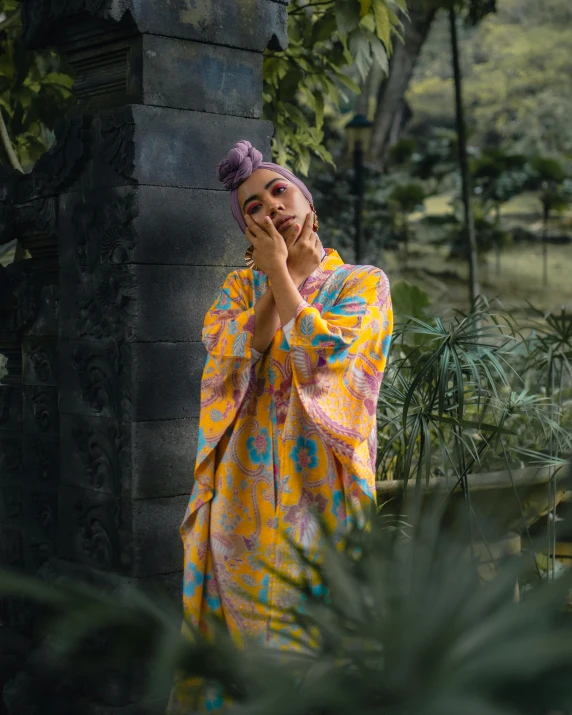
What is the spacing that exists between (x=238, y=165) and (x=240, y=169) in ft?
0.04

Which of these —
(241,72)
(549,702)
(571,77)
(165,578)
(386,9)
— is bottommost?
(165,578)

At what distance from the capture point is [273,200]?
2.65 metres

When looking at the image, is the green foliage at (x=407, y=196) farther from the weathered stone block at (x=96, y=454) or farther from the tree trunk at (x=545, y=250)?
the weathered stone block at (x=96, y=454)

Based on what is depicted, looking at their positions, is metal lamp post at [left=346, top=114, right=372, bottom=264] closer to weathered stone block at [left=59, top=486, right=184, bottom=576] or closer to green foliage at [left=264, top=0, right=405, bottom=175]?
green foliage at [left=264, top=0, right=405, bottom=175]

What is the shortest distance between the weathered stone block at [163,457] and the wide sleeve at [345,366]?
0.71 m

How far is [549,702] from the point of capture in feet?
1.36

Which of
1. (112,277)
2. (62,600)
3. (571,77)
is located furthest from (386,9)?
(571,77)

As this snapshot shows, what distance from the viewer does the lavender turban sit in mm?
2703

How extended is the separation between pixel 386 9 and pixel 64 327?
1685 mm

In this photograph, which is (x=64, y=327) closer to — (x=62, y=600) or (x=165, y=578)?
→ (x=165, y=578)

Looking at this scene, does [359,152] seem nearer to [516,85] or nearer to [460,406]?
[460,406]

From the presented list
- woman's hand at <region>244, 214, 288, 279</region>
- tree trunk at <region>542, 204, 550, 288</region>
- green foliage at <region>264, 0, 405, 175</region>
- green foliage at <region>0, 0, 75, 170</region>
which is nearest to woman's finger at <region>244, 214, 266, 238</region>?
woman's hand at <region>244, 214, 288, 279</region>

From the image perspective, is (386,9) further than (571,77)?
No

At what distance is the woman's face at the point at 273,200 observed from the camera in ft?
8.66
